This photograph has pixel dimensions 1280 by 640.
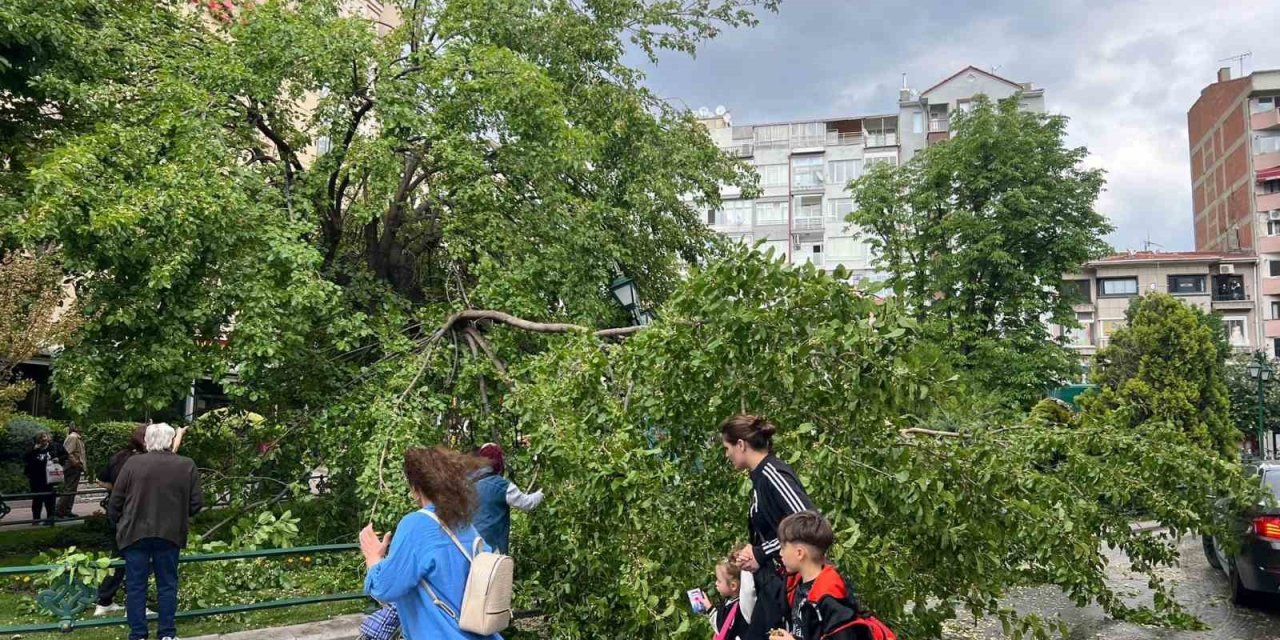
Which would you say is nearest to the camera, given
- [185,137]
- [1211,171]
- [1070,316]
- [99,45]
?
[185,137]

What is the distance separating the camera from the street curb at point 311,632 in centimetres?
686

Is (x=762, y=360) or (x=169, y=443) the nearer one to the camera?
(x=762, y=360)

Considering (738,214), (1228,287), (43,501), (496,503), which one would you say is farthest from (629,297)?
(1228,287)

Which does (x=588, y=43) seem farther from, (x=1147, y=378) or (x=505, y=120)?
(x=1147, y=378)

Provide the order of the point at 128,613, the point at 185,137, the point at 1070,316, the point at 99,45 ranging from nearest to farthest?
the point at 128,613 → the point at 185,137 → the point at 99,45 → the point at 1070,316

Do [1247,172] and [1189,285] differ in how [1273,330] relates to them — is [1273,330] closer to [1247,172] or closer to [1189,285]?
[1189,285]

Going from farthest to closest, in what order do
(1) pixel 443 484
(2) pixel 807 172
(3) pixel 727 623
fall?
(2) pixel 807 172
(3) pixel 727 623
(1) pixel 443 484

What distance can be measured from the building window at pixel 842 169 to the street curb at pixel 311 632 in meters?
54.1

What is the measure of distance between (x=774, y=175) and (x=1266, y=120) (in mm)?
28074

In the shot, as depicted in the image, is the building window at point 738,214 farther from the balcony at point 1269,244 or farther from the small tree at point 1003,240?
the small tree at point 1003,240

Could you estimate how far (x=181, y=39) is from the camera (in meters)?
11.8

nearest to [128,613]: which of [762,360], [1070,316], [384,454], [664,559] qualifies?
[384,454]

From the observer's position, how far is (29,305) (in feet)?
35.5

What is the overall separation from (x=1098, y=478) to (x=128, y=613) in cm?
795
